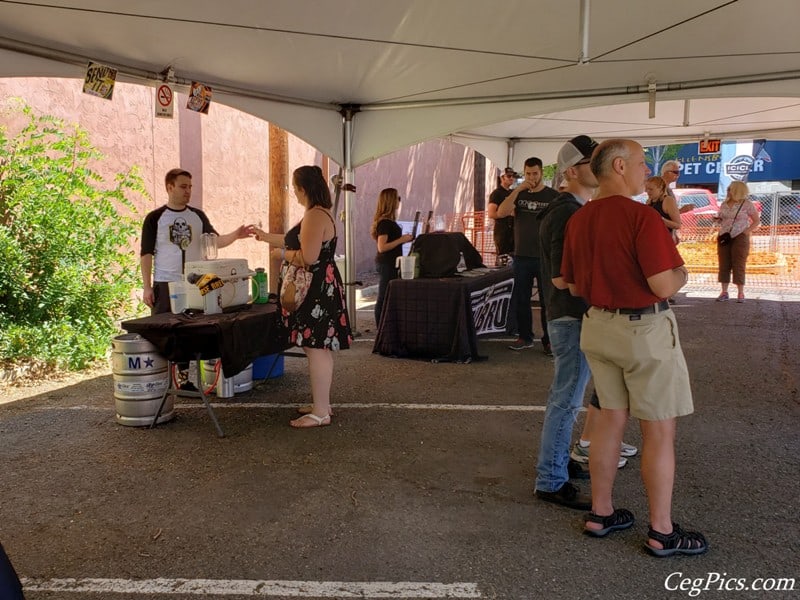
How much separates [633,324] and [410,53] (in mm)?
3551

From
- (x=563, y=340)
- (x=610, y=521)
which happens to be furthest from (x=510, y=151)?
(x=610, y=521)

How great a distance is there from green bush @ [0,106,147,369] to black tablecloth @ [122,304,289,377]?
210 centimetres

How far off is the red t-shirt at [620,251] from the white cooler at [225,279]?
104 inches

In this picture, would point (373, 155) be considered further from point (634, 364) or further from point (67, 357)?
point (634, 364)

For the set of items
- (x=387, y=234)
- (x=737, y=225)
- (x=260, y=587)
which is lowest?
(x=260, y=587)

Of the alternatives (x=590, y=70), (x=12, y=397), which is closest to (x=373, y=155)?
(x=590, y=70)

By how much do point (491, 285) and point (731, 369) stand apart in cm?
247

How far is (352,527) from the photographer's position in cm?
325

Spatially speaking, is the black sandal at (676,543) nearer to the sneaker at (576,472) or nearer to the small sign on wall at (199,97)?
the sneaker at (576,472)

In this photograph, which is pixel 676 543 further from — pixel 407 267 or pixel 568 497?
pixel 407 267

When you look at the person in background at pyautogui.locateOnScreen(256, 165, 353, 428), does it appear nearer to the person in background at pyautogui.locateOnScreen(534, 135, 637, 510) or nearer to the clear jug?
the clear jug

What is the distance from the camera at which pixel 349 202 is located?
7746 mm

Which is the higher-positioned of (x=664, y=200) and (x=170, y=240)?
(x=664, y=200)

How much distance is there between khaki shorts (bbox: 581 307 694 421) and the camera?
8.93 ft
